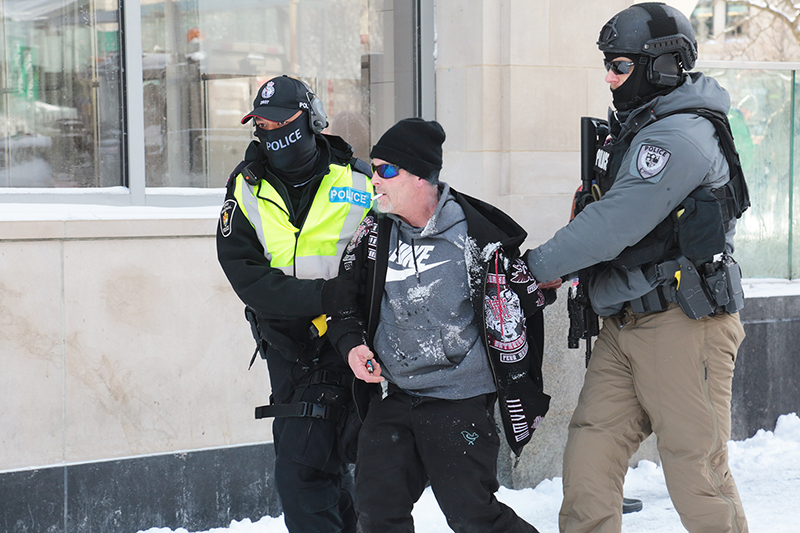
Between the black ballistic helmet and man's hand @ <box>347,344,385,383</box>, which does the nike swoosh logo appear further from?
the black ballistic helmet

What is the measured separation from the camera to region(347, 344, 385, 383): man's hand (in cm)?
295

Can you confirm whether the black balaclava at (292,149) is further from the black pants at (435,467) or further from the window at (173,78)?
the window at (173,78)

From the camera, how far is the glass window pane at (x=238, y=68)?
15.5 ft

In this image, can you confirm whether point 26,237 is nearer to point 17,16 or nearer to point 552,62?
point 17,16

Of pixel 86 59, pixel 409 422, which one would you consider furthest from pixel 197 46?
pixel 409 422

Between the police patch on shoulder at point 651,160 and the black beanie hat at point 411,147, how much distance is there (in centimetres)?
72

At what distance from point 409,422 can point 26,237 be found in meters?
2.15

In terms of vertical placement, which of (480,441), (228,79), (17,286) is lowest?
(480,441)

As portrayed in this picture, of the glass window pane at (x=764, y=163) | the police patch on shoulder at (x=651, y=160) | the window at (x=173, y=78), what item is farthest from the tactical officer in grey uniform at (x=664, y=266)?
the glass window pane at (x=764, y=163)

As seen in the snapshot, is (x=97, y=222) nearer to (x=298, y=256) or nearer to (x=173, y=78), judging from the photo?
(x=173, y=78)

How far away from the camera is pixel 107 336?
4.27 meters

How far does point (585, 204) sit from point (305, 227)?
107cm

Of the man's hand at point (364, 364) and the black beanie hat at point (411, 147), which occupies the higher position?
the black beanie hat at point (411, 147)

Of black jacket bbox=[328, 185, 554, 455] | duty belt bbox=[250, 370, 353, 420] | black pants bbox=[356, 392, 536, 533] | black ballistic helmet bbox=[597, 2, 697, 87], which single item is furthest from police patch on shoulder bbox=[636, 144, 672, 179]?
duty belt bbox=[250, 370, 353, 420]
